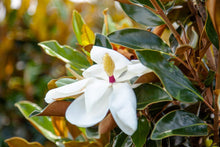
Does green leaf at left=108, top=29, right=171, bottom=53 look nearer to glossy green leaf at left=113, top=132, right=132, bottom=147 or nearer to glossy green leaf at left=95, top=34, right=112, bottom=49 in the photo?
glossy green leaf at left=95, top=34, right=112, bottom=49

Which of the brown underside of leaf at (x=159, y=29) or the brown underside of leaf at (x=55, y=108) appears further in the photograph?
the brown underside of leaf at (x=159, y=29)

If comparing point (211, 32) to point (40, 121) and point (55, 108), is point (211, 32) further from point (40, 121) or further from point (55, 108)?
point (40, 121)

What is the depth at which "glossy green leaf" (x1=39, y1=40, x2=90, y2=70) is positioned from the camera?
619 millimetres

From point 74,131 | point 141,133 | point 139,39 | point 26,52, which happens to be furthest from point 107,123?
point 26,52

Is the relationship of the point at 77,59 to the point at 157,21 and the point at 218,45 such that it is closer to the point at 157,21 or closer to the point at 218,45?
the point at 157,21

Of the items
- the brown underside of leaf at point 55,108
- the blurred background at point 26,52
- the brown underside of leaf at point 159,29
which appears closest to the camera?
the brown underside of leaf at point 55,108

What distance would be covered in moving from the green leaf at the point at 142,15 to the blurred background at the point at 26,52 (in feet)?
3.33

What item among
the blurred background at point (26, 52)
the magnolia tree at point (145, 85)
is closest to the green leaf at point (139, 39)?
→ the magnolia tree at point (145, 85)

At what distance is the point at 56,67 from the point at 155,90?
1255 mm

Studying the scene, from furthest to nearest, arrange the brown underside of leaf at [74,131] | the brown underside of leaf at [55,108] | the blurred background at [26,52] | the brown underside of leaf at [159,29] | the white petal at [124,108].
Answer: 1. the blurred background at [26,52]
2. the brown underside of leaf at [74,131]
3. the brown underside of leaf at [159,29]
4. the brown underside of leaf at [55,108]
5. the white petal at [124,108]

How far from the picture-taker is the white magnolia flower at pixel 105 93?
396mm

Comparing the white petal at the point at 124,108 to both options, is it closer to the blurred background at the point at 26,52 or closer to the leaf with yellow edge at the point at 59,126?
the leaf with yellow edge at the point at 59,126

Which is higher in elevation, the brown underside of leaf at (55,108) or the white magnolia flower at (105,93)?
the white magnolia flower at (105,93)

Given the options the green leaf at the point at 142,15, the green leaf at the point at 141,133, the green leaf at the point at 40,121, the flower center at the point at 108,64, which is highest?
the green leaf at the point at 142,15
